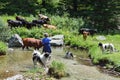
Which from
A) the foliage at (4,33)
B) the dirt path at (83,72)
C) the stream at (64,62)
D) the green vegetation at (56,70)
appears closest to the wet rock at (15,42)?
the foliage at (4,33)

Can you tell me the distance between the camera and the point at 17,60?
94.0 ft

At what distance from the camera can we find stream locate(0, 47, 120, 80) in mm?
24859

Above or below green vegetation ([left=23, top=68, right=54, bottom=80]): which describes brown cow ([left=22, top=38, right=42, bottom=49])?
below

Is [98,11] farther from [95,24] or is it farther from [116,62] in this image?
[116,62]

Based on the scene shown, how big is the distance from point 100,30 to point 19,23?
10.6 metres

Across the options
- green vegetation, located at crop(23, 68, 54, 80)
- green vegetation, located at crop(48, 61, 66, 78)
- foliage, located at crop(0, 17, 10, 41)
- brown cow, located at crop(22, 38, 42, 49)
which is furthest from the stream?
foliage, located at crop(0, 17, 10, 41)

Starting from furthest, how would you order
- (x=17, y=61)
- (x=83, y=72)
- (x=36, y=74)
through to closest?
(x=17, y=61)
(x=83, y=72)
(x=36, y=74)

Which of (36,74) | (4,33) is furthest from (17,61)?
(4,33)

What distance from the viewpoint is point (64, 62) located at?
29.1 m

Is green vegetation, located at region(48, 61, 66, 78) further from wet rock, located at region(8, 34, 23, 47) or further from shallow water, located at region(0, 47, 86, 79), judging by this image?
wet rock, located at region(8, 34, 23, 47)

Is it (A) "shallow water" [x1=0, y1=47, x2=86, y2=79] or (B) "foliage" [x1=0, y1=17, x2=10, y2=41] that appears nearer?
(A) "shallow water" [x1=0, y1=47, x2=86, y2=79]

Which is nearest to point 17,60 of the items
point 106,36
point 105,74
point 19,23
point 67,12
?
point 105,74

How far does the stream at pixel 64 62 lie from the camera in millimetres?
24859

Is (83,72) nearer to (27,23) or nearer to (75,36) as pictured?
(75,36)
